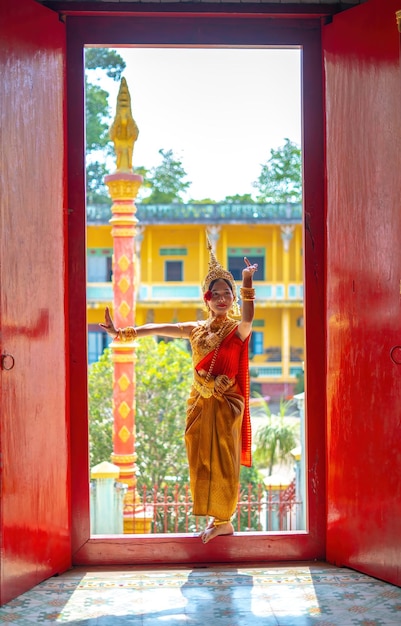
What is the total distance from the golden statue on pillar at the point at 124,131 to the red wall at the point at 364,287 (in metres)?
4.62

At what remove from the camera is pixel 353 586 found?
150 inches

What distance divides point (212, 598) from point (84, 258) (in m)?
1.67

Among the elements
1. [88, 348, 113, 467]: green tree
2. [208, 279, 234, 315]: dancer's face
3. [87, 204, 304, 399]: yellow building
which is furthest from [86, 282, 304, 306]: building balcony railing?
[208, 279, 234, 315]: dancer's face

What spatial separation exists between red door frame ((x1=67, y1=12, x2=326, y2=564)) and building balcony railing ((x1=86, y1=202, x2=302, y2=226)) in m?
12.2

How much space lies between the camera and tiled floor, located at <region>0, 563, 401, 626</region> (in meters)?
3.42

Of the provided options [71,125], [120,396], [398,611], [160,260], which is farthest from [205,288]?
[160,260]

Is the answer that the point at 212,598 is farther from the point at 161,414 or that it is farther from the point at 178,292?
the point at 178,292

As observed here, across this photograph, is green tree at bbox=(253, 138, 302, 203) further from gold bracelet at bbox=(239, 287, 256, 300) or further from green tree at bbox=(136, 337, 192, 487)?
gold bracelet at bbox=(239, 287, 256, 300)

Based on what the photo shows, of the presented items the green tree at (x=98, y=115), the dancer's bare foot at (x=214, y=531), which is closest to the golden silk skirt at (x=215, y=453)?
the dancer's bare foot at (x=214, y=531)

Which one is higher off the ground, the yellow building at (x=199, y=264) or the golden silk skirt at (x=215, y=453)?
the yellow building at (x=199, y=264)

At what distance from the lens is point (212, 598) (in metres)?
3.68

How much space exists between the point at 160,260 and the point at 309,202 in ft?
44.2

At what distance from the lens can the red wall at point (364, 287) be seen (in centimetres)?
377

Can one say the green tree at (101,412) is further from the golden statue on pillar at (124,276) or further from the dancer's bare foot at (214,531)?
the dancer's bare foot at (214,531)
